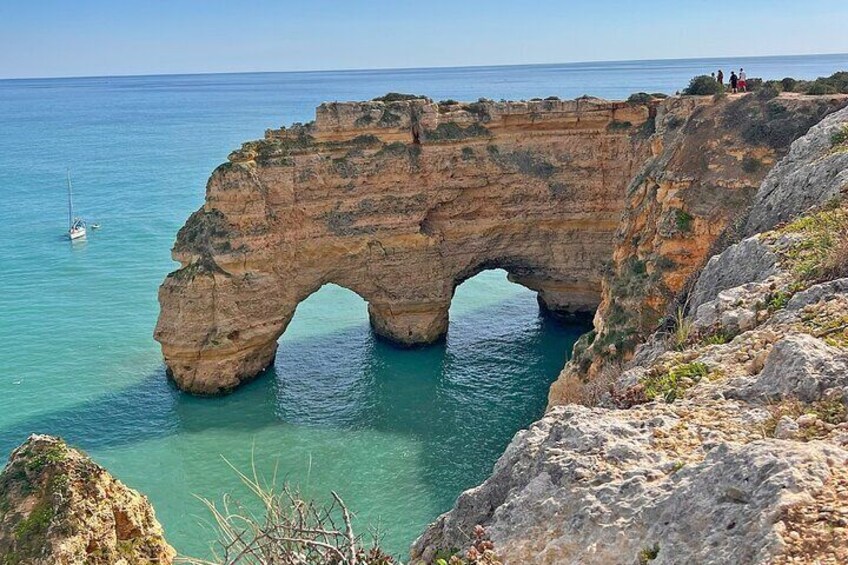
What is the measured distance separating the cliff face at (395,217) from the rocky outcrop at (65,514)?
17.8 meters

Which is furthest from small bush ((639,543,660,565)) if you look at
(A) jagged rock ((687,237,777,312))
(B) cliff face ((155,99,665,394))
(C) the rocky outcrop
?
(B) cliff face ((155,99,665,394))

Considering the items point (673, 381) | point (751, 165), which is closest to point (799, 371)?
point (673, 381)

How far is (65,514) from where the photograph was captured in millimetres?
8523

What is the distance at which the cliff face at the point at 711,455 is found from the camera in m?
3.99

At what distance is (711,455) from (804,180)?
7.14 metres

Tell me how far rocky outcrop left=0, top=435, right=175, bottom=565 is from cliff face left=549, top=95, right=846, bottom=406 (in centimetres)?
1099

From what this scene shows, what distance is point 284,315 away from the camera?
28.6m

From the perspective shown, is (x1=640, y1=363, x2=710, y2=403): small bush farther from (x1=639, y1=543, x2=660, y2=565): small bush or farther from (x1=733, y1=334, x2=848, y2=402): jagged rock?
(x1=639, y1=543, x2=660, y2=565): small bush

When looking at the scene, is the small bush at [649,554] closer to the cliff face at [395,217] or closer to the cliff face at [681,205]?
the cliff face at [681,205]

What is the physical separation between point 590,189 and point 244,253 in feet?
48.3

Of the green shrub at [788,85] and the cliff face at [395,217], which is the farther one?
the cliff face at [395,217]

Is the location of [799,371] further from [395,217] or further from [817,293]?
[395,217]

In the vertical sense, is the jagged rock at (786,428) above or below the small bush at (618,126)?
below

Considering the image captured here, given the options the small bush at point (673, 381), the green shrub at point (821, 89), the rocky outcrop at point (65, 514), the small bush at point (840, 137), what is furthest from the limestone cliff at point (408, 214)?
the rocky outcrop at point (65, 514)
